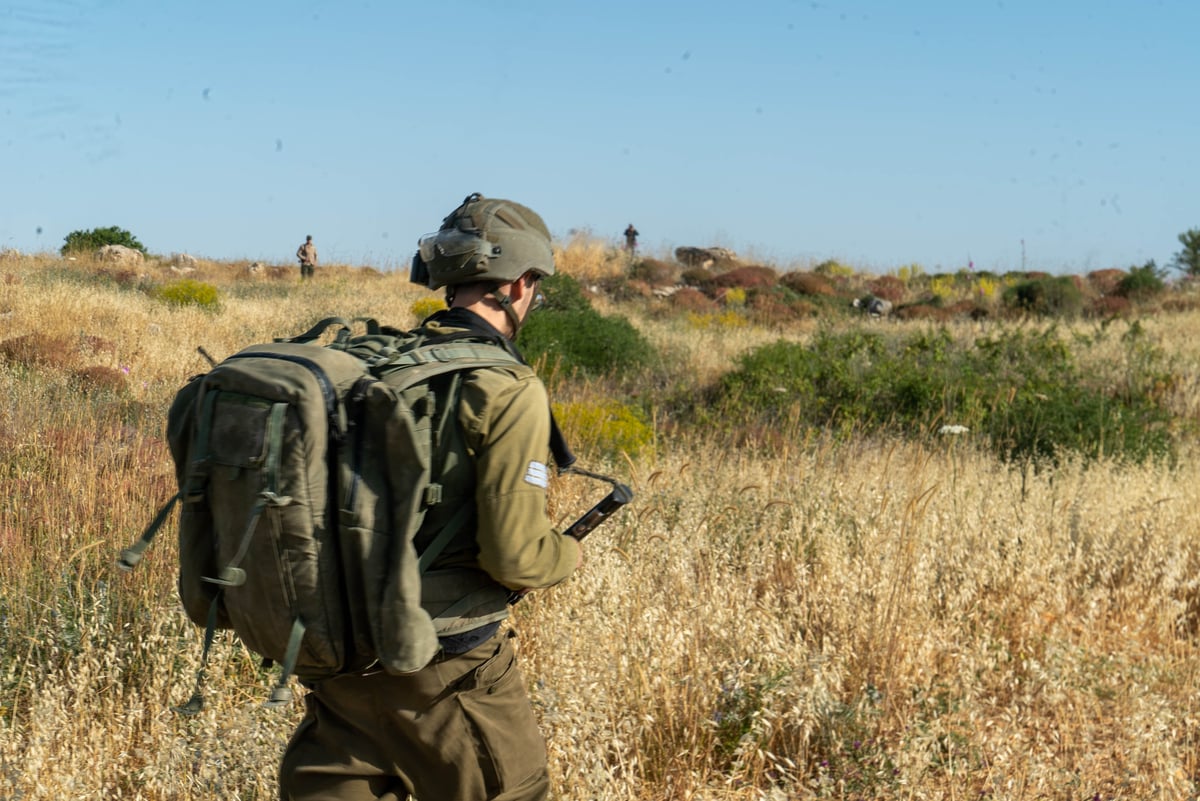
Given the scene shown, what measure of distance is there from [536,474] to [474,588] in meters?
0.31

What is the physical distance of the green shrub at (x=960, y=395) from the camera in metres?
9.02

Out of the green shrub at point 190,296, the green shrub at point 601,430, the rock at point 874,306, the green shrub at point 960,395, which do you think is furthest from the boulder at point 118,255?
the green shrub at point 601,430

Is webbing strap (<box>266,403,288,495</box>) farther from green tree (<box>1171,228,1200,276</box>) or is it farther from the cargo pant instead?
green tree (<box>1171,228,1200,276</box>)

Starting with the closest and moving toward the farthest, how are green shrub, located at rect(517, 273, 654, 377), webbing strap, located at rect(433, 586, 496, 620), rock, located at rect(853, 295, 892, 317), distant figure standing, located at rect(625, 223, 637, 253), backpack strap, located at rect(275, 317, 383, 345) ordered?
webbing strap, located at rect(433, 586, 496, 620) → backpack strap, located at rect(275, 317, 383, 345) → green shrub, located at rect(517, 273, 654, 377) → rock, located at rect(853, 295, 892, 317) → distant figure standing, located at rect(625, 223, 637, 253)

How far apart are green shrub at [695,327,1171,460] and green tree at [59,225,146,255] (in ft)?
59.3

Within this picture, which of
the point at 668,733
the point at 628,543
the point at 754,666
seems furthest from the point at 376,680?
the point at 628,543

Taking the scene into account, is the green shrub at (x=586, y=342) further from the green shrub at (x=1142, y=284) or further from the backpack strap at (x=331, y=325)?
the green shrub at (x=1142, y=284)

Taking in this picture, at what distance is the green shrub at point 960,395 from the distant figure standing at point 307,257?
15.6 meters

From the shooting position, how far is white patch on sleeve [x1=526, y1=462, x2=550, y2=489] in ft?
7.12

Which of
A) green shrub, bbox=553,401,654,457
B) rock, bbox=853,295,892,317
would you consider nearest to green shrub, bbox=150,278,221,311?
green shrub, bbox=553,401,654,457

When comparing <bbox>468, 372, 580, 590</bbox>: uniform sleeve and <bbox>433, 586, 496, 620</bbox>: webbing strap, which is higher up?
<bbox>468, 372, 580, 590</bbox>: uniform sleeve

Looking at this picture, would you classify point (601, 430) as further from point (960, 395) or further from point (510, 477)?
point (510, 477)

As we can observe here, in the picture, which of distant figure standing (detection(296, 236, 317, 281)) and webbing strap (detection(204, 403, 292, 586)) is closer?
webbing strap (detection(204, 403, 292, 586))

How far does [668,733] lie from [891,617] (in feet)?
3.73
